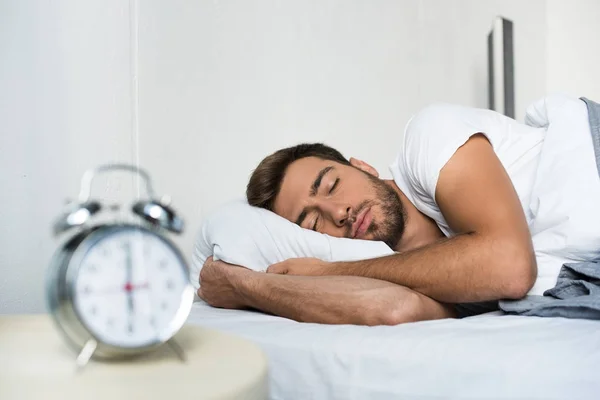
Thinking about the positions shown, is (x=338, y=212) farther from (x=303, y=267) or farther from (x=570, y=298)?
(x=570, y=298)

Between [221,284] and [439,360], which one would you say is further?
[221,284]

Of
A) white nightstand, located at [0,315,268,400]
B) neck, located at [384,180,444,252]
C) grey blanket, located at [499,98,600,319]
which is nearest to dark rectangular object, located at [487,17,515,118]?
neck, located at [384,180,444,252]

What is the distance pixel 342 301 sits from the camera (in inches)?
48.5

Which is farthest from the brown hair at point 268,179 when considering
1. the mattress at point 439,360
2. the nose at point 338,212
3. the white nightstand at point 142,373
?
the white nightstand at point 142,373

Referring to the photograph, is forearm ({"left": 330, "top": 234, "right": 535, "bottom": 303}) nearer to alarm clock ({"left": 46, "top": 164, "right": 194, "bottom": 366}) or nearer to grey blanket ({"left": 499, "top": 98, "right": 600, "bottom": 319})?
grey blanket ({"left": 499, "top": 98, "right": 600, "bottom": 319})

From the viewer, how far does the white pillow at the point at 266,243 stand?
1.55 m

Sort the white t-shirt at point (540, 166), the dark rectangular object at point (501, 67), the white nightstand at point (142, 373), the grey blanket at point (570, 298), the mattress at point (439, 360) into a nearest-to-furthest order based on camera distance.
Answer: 1. the white nightstand at point (142, 373)
2. the mattress at point (439, 360)
3. the grey blanket at point (570, 298)
4. the white t-shirt at point (540, 166)
5. the dark rectangular object at point (501, 67)

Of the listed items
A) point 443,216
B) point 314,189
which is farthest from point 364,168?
point 443,216

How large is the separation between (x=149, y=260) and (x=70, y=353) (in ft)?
0.42

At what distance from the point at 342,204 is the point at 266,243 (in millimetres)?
205

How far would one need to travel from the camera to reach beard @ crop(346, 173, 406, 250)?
1.64m

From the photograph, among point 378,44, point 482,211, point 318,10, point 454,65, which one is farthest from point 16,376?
point 454,65

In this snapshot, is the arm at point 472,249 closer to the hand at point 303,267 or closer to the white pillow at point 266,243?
the hand at point 303,267

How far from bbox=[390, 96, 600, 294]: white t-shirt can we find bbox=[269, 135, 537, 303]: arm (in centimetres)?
3
